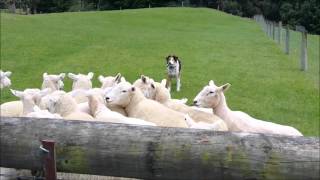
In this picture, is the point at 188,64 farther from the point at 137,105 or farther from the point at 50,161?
the point at 50,161

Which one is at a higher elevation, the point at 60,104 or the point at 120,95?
the point at 120,95

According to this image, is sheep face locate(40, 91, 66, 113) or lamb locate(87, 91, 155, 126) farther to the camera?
sheep face locate(40, 91, 66, 113)

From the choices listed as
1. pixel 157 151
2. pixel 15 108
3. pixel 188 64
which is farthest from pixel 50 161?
pixel 188 64

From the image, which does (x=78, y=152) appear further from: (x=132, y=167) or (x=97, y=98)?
(x=97, y=98)

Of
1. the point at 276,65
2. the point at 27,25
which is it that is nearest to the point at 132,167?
the point at 276,65

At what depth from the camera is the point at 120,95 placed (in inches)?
299

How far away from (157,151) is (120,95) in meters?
4.37

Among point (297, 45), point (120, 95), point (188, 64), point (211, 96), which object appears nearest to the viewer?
point (120, 95)

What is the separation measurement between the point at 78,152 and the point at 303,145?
51.4 inches

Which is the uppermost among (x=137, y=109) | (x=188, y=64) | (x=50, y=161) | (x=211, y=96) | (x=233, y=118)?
(x=50, y=161)

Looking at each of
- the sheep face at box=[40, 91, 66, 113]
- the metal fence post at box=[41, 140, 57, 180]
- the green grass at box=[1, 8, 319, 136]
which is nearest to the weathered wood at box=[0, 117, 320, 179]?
the metal fence post at box=[41, 140, 57, 180]

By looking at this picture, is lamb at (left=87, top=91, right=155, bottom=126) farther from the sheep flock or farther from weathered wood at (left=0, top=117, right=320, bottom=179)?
weathered wood at (left=0, top=117, right=320, bottom=179)

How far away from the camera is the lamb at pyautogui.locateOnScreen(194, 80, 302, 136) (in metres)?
7.23

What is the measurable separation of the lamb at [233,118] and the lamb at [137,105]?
79 centimetres
